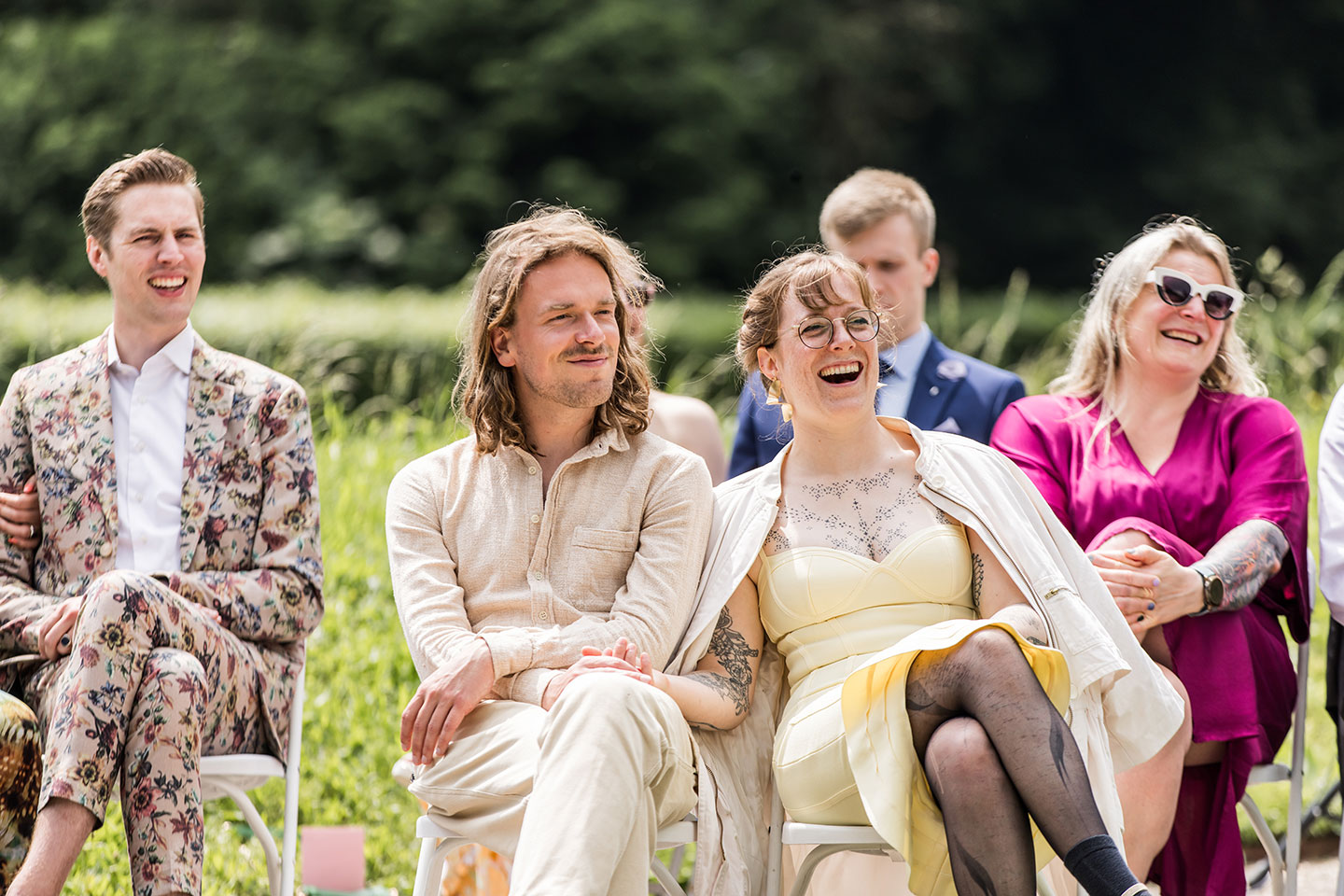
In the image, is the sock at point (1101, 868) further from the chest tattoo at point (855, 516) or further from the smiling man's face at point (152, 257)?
the smiling man's face at point (152, 257)

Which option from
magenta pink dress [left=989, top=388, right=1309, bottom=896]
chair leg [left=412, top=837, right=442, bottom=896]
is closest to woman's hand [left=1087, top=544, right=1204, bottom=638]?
magenta pink dress [left=989, top=388, right=1309, bottom=896]

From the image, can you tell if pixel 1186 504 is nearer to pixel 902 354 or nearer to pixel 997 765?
pixel 902 354

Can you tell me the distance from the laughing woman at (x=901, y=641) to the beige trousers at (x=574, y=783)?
229 millimetres

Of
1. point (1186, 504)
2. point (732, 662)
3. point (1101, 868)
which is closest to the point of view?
point (1101, 868)

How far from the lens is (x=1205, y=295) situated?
3955 millimetres

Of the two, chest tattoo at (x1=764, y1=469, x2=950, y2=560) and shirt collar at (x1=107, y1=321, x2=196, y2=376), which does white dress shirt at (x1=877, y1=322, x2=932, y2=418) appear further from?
shirt collar at (x1=107, y1=321, x2=196, y2=376)

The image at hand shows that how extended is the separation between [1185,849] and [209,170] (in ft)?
46.6

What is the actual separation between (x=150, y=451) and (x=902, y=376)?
2.30 meters

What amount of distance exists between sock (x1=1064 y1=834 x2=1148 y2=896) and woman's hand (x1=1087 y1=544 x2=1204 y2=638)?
2.78 ft

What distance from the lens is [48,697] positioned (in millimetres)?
3281

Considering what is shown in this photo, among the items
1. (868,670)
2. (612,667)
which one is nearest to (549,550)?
(612,667)

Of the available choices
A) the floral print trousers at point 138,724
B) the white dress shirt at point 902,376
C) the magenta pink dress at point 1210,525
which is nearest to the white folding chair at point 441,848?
the floral print trousers at point 138,724

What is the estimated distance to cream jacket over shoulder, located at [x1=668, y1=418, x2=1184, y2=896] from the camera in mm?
3215

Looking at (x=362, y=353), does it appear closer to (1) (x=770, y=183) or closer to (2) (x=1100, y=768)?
(2) (x=1100, y=768)
